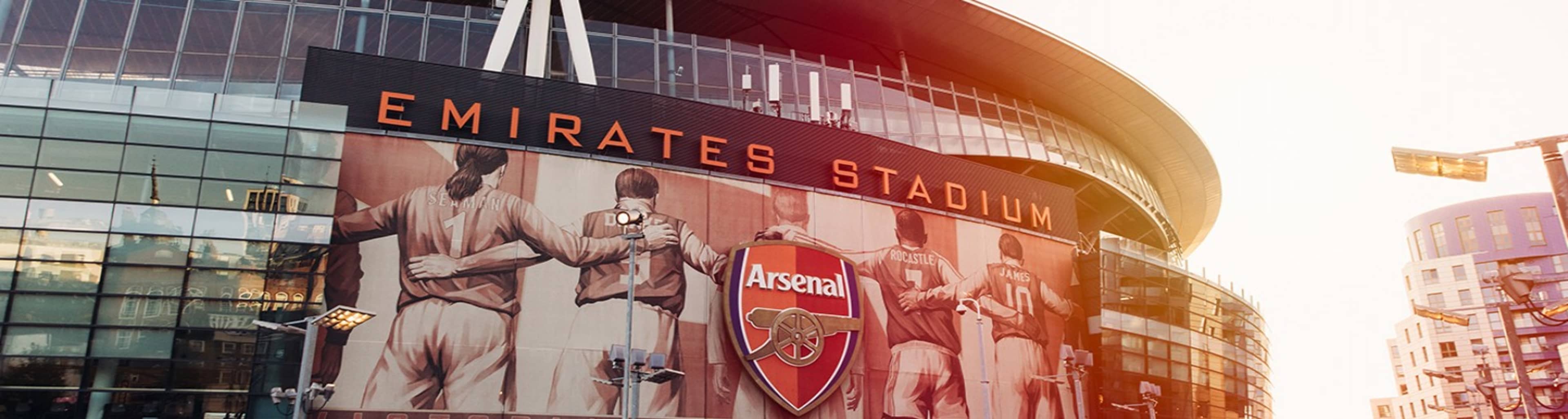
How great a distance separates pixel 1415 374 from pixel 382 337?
113m

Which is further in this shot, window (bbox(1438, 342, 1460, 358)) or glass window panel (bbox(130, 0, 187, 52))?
window (bbox(1438, 342, 1460, 358))

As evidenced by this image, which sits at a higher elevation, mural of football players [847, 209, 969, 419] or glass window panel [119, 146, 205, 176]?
glass window panel [119, 146, 205, 176]

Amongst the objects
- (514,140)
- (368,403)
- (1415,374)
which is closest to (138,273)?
(368,403)

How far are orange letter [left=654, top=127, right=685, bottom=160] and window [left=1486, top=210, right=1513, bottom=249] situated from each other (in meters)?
96.8

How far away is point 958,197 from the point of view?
44.7 meters

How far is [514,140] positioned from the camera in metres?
36.2

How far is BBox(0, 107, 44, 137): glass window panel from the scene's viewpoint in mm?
30125

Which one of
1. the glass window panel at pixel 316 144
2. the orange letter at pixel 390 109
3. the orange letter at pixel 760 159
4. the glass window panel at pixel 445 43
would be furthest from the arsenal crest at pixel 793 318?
the glass window panel at pixel 445 43

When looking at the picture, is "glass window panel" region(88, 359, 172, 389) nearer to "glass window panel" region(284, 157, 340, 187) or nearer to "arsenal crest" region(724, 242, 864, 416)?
"glass window panel" region(284, 157, 340, 187)

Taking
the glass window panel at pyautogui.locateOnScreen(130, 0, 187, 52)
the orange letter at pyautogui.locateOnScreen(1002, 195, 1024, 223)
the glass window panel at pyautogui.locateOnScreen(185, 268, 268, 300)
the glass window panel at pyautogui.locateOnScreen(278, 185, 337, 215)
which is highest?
the glass window panel at pyautogui.locateOnScreen(130, 0, 187, 52)

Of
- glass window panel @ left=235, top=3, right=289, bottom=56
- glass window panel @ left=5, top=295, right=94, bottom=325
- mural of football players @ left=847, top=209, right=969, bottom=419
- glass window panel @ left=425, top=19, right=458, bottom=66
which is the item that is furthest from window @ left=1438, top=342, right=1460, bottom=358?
glass window panel @ left=5, top=295, right=94, bottom=325

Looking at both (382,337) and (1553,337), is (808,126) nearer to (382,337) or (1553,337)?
(382,337)

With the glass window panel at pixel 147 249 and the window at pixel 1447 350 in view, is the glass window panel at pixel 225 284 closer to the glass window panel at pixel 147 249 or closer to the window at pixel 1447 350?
the glass window panel at pixel 147 249

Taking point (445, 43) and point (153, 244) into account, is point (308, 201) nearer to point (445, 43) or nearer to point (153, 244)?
point (153, 244)
